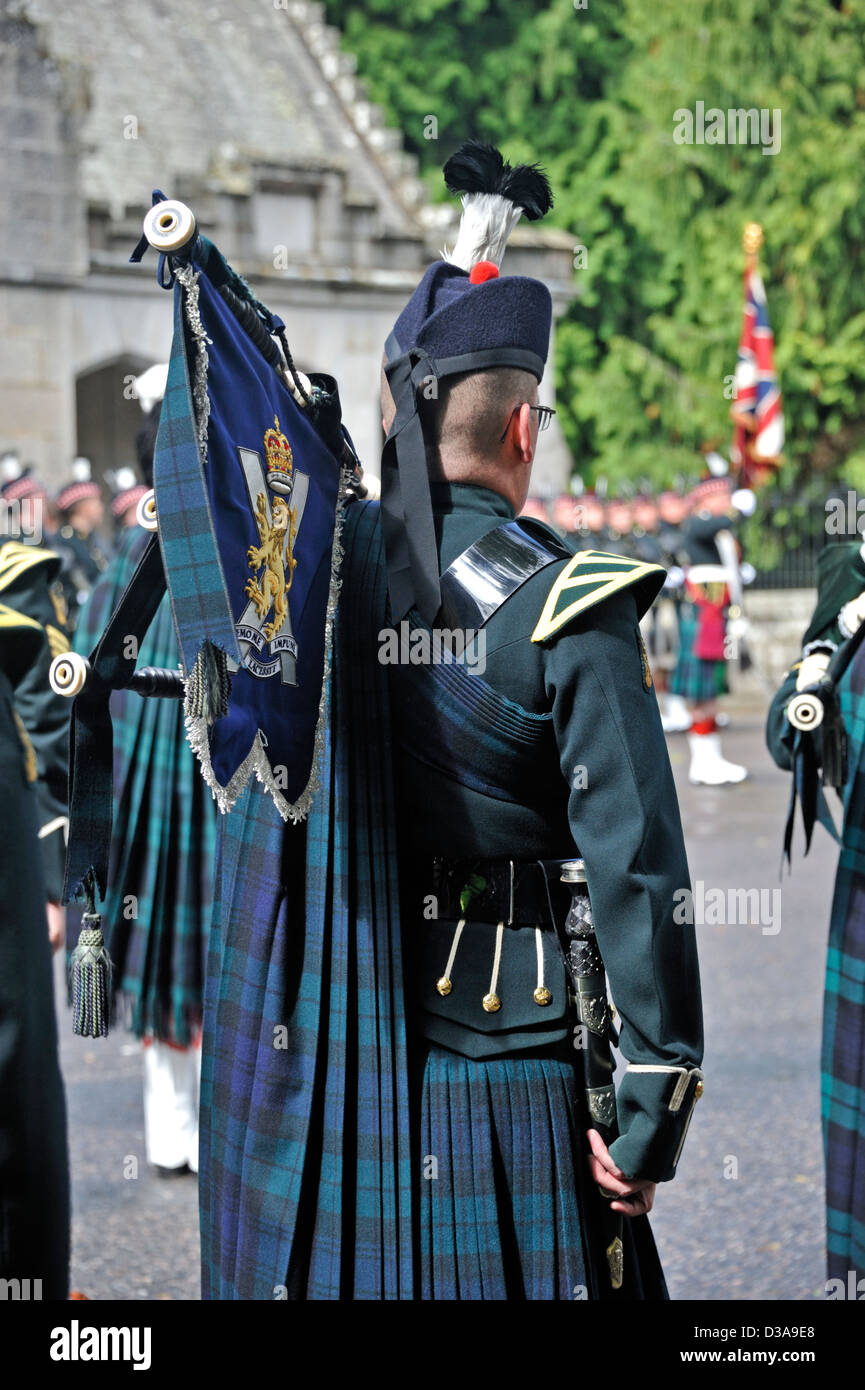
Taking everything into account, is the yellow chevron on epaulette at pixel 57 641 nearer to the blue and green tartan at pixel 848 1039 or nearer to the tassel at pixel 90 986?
the tassel at pixel 90 986

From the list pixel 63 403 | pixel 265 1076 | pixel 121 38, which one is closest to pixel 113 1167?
pixel 265 1076

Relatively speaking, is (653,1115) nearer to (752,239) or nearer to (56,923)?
(56,923)

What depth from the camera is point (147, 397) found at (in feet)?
15.9

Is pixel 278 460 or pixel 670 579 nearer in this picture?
pixel 278 460

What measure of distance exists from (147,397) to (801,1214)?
2.82m

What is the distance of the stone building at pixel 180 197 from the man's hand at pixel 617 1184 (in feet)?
51.9

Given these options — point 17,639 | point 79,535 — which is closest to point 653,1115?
point 17,639

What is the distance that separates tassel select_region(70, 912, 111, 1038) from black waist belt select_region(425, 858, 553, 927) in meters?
0.51

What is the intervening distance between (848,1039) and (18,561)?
6.69 feet

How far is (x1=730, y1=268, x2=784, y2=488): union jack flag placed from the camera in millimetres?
21344

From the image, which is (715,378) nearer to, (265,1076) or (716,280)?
(716,280)

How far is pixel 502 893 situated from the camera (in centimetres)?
250

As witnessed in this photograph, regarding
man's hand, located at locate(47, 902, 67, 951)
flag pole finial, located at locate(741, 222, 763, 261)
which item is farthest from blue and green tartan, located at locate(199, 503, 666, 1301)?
flag pole finial, located at locate(741, 222, 763, 261)
